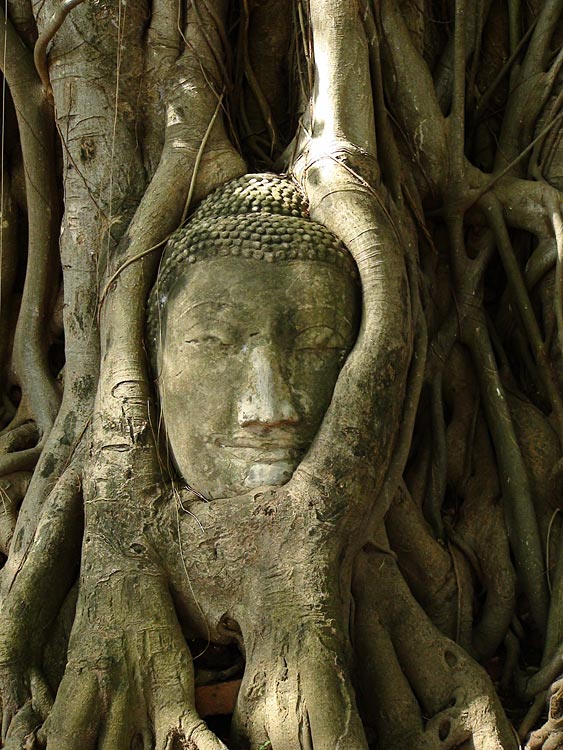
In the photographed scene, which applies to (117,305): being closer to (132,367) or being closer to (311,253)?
(132,367)

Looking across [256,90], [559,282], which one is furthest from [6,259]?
[559,282]

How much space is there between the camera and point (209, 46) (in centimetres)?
330

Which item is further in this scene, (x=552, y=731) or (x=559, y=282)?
(x=559, y=282)

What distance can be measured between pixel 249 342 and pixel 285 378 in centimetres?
14

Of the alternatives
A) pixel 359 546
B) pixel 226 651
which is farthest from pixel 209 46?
pixel 226 651

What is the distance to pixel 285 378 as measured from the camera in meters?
2.63

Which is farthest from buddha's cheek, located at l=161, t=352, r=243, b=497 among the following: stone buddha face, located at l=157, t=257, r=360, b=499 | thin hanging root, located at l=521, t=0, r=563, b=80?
thin hanging root, located at l=521, t=0, r=563, b=80

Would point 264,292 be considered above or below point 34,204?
below

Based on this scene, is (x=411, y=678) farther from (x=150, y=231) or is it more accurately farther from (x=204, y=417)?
(x=150, y=231)

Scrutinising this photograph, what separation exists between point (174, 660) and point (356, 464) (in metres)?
0.70

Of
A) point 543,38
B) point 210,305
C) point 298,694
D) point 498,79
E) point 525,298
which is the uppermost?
point 543,38

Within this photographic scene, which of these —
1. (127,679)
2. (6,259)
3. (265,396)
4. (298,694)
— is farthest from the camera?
(6,259)

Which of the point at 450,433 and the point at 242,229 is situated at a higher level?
the point at 242,229

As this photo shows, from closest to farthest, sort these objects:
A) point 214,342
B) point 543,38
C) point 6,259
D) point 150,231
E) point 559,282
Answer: point 214,342 < point 150,231 < point 559,282 < point 543,38 < point 6,259
